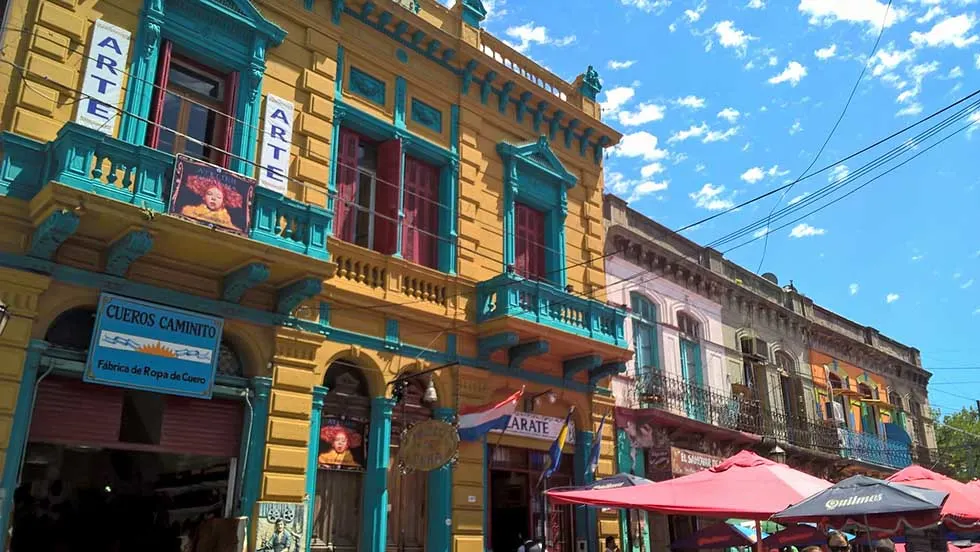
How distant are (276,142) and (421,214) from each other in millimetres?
3300

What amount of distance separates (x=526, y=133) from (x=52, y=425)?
420 inches

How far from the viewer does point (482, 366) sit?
1448 cm

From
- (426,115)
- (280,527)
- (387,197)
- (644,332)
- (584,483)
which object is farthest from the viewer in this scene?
(644,332)

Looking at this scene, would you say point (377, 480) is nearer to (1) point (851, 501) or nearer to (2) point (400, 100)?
(2) point (400, 100)

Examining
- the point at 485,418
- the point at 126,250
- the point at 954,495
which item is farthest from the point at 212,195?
the point at 954,495

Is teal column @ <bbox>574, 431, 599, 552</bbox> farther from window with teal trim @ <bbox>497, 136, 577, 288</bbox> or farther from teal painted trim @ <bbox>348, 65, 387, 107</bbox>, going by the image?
teal painted trim @ <bbox>348, 65, 387, 107</bbox>

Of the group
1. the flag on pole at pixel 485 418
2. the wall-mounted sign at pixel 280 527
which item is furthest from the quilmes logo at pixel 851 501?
the wall-mounted sign at pixel 280 527

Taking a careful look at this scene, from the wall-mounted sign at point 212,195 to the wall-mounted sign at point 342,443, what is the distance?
362 centimetres

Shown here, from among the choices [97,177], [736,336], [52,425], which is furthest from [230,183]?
[736,336]

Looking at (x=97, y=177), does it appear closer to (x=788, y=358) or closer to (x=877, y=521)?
(x=877, y=521)

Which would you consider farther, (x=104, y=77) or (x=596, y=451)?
(x=596, y=451)

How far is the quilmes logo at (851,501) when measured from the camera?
8805 millimetres

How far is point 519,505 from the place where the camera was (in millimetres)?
14891

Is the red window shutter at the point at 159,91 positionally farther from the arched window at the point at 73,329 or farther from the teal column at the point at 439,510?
the teal column at the point at 439,510
